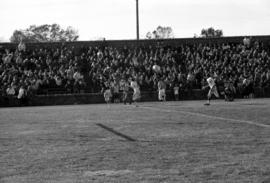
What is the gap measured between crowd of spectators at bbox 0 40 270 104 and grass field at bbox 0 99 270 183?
18.1m

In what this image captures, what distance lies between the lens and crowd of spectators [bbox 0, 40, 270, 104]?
38.7 metres

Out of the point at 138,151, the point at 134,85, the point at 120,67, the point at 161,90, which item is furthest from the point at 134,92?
the point at 138,151

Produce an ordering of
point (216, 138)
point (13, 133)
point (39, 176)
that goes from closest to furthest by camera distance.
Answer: point (39, 176) < point (216, 138) < point (13, 133)

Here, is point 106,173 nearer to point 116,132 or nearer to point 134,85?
point 116,132

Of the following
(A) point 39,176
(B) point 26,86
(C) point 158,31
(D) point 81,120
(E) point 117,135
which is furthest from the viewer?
(C) point 158,31

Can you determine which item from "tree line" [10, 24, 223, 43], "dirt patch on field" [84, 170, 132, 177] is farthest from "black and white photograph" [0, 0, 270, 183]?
"tree line" [10, 24, 223, 43]

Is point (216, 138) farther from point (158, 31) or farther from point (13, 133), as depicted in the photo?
point (158, 31)

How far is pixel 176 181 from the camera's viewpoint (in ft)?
30.2

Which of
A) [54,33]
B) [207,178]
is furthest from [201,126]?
[54,33]

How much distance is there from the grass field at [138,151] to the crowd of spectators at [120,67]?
59.2 ft

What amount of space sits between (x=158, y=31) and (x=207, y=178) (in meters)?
104

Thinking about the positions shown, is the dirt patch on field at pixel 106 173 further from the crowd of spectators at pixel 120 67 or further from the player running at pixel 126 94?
the crowd of spectators at pixel 120 67

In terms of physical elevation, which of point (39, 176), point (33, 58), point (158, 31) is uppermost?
point (158, 31)

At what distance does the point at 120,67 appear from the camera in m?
41.2
